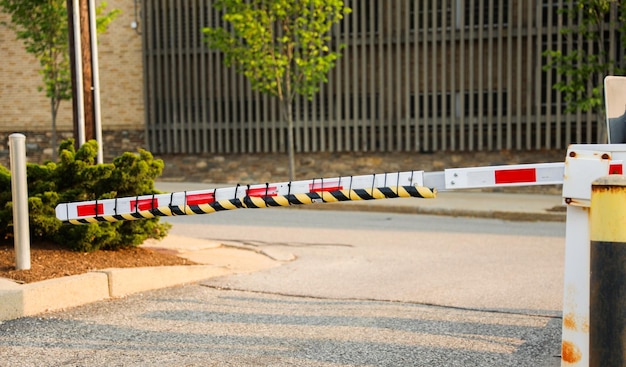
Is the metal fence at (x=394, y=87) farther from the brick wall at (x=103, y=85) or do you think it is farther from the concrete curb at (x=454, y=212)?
the concrete curb at (x=454, y=212)

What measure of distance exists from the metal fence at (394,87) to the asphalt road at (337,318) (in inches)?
332

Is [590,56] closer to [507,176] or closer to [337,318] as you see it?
[337,318]

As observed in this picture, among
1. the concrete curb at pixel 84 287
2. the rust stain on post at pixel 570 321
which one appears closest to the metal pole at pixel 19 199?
the concrete curb at pixel 84 287

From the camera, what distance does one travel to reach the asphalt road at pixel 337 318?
5.07 m

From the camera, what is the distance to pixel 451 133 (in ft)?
60.6

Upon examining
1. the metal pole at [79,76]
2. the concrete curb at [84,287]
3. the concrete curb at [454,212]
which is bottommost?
the concrete curb at [454,212]

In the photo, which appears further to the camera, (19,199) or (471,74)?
(471,74)

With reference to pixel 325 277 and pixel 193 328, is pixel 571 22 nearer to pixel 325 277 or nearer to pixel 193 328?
pixel 325 277

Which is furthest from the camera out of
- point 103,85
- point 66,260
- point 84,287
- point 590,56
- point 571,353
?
point 103,85

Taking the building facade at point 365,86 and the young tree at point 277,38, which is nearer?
the young tree at point 277,38

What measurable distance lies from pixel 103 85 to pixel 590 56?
12309 millimetres

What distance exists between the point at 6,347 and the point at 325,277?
3541 mm

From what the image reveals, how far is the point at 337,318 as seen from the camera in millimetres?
6129

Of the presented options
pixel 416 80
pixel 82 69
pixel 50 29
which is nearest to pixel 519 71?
pixel 416 80
